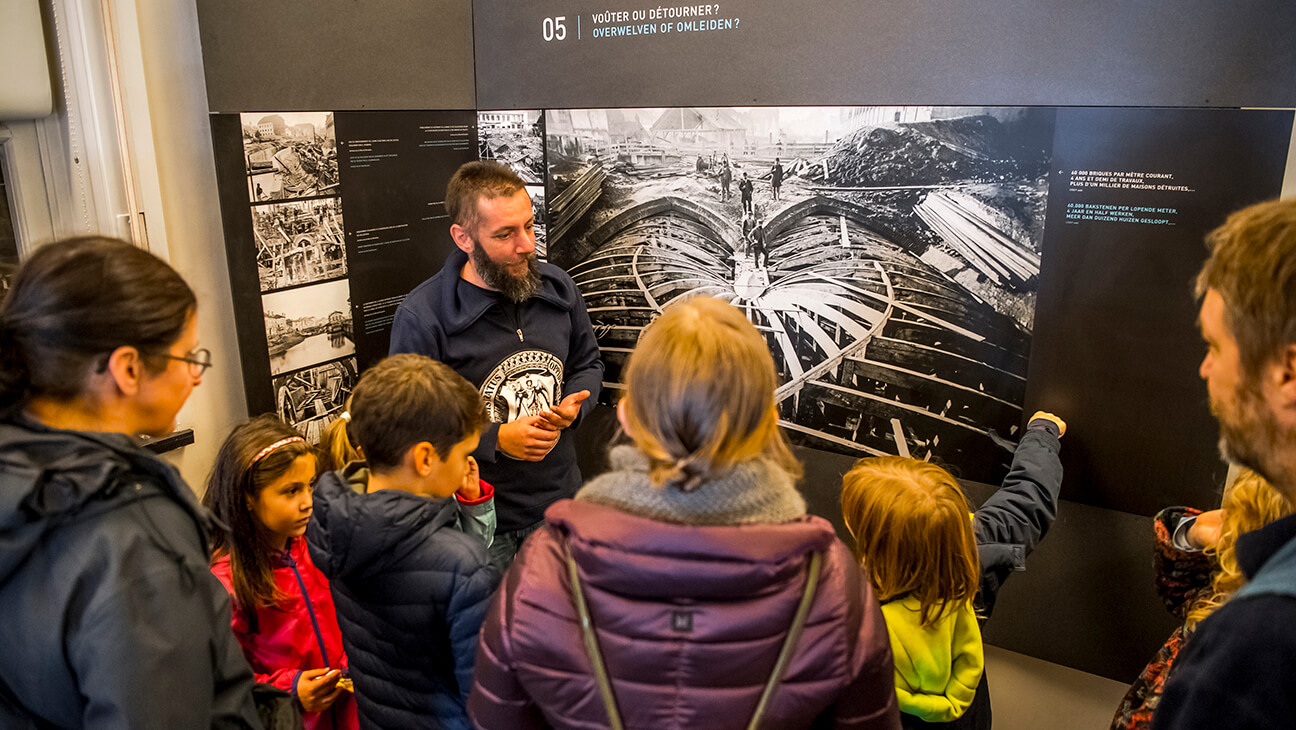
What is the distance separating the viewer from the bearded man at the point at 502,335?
9.03 ft

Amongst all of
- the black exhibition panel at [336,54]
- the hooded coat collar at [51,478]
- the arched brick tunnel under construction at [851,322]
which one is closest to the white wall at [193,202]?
the black exhibition panel at [336,54]

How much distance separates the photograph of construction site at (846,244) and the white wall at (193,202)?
52.4 inches

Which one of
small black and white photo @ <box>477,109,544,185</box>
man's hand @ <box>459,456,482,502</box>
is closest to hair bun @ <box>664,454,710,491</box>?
man's hand @ <box>459,456,482,502</box>

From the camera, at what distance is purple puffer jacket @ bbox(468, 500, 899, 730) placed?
116 centimetres

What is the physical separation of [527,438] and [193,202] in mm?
1425

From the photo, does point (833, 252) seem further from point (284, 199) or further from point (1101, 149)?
point (284, 199)

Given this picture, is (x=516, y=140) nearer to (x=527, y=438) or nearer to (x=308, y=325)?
(x=308, y=325)

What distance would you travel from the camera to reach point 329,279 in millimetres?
3180

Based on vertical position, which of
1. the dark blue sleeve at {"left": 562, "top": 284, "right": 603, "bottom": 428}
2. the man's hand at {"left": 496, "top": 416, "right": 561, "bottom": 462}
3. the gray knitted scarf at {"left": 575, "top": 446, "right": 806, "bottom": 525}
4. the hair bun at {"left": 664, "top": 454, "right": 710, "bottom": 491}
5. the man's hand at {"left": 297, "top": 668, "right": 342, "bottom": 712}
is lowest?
the man's hand at {"left": 297, "top": 668, "right": 342, "bottom": 712}

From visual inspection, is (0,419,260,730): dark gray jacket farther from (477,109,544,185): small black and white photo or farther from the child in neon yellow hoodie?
(477,109,544,185): small black and white photo

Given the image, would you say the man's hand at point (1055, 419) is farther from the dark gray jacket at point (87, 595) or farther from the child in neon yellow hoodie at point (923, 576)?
the dark gray jacket at point (87, 595)

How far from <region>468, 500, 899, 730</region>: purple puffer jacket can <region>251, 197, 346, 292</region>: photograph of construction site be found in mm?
2125

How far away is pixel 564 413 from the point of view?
275cm

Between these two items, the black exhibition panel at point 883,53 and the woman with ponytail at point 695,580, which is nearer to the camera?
the woman with ponytail at point 695,580
